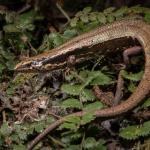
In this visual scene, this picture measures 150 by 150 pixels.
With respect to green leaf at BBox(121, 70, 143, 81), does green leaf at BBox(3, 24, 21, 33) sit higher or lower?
higher

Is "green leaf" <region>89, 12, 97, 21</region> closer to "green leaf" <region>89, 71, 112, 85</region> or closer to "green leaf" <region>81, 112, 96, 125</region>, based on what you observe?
"green leaf" <region>89, 71, 112, 85</region>

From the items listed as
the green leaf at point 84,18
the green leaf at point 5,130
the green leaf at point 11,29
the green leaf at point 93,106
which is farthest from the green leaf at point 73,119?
the green leaf at point 11,29

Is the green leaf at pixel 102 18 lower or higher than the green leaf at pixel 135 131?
higher

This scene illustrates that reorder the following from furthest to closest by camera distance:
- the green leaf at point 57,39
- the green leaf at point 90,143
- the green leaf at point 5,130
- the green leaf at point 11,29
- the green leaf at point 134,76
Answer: the green leaf at point 11,29
the green leaf at point 57,39
the green leaf at point 5,130
the green leaf at point 134,76
the green leaf at point 90,143

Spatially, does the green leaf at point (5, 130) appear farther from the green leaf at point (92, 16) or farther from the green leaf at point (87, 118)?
the green leaf at point (92, 16)

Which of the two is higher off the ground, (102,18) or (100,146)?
(102,18)

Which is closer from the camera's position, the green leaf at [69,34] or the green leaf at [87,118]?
the green leaf at [87,118]

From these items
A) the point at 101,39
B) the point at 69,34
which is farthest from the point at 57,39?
the point at 101,39

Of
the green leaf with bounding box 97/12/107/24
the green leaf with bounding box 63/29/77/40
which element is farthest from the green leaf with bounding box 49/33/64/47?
the green leaf with bounding box 97/12/107/24

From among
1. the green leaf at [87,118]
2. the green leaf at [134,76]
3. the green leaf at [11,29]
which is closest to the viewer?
the green leaf at [87,118]

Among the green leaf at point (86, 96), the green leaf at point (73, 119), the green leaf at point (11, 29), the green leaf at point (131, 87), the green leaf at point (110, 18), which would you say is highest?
the green leaf at point (110, 18)

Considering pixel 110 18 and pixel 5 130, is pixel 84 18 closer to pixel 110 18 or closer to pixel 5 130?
pixel 110 18
